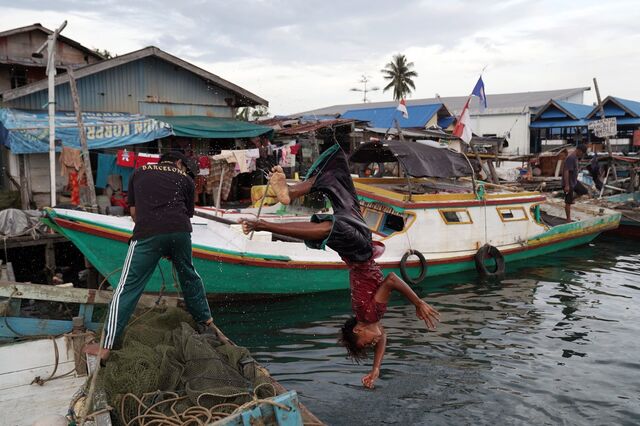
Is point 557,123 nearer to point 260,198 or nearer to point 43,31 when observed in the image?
point 260,198

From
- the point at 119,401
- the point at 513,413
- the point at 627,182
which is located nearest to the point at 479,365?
the point at 513,413

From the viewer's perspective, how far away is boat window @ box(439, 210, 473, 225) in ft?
36.1

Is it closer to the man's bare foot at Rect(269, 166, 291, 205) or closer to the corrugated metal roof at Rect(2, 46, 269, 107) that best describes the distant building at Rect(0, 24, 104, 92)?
the corrugated metal roof at Rect(2, 46, 269, 107)

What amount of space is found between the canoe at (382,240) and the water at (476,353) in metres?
0.55

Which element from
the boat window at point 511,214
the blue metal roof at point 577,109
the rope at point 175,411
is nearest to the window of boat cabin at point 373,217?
the boat window at point 511,214

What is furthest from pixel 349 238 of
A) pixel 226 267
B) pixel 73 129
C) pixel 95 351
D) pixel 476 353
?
pixel 73 129

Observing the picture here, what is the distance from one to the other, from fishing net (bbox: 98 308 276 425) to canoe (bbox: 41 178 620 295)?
2.82 meters

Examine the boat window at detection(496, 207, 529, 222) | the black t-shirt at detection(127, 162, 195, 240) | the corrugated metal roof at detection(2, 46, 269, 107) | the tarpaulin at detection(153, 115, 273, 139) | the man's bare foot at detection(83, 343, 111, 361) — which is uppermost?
the corrugated metal roof at detection(2, 46, 269, 107)

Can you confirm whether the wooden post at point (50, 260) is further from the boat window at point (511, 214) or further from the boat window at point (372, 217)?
the boat window at point (511, 214)

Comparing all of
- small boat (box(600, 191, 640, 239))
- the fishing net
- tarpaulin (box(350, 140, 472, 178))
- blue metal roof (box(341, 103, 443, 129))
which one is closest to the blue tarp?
tarpaulin (box(350, 140, 472, 178))

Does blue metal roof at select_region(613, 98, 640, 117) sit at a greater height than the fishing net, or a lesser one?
greater

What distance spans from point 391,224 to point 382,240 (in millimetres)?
1124

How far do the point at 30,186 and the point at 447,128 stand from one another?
28296 mm

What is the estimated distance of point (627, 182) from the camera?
20.2 meters
